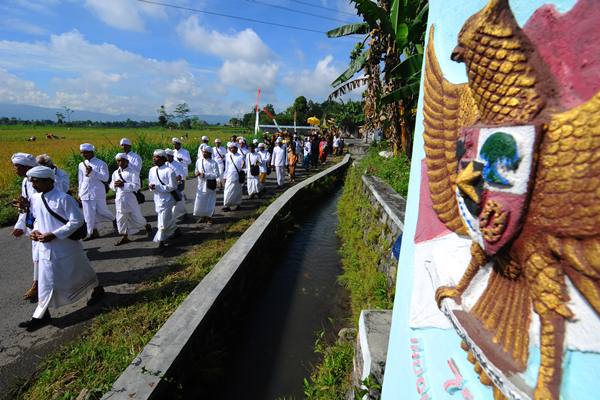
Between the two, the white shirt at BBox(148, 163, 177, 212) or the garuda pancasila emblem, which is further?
the white shirt at BBox(148, 163, 177, 212)

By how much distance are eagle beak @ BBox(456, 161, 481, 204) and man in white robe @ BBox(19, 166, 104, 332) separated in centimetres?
420

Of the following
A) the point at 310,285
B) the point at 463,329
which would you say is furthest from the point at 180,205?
the point at 463,329

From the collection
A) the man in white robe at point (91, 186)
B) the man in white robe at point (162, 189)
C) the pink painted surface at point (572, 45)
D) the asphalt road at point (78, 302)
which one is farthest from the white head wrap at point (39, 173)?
the pink painted surface at point (572, 45)

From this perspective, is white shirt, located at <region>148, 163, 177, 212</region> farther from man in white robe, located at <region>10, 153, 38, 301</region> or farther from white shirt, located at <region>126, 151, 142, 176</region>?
man in white robe, located at <region>10, 153, 38, 301</region>

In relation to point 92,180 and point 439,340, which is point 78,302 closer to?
point 92,180

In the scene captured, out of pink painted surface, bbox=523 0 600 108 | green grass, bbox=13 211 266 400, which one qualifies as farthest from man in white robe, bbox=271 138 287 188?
pink painted surface, bbox=523 0 600 108

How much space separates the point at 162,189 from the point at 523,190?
20.4 feet

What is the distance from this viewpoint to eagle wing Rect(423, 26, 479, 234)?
1.25 meters

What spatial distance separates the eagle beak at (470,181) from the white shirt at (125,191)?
6.53 metres

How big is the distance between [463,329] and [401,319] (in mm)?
667

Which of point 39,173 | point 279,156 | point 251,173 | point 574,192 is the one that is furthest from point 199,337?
point 279,156

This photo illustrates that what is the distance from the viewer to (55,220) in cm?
380

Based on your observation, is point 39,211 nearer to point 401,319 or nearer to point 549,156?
point 401,319

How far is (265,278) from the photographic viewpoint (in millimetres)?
6289
